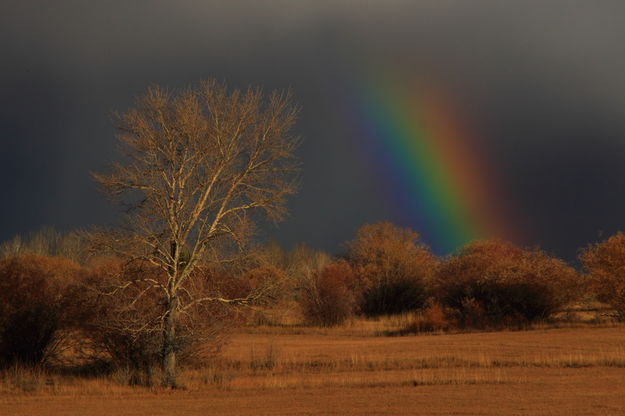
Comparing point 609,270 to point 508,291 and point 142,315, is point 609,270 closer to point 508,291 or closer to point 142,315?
point 508,291

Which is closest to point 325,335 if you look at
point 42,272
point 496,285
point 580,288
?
point 496,285

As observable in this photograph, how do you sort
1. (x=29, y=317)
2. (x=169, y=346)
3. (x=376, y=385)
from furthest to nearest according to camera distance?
(x=29, y=317) < (x=169, y=346) < (x=376, y=385)

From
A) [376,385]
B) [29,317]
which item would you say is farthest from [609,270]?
[29,317]

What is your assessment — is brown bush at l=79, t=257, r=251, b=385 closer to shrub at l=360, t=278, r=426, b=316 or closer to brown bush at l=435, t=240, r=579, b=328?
brown bush at l=435, t=240, r=579, b=328

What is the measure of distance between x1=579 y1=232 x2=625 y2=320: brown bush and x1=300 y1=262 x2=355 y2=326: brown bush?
17.8m

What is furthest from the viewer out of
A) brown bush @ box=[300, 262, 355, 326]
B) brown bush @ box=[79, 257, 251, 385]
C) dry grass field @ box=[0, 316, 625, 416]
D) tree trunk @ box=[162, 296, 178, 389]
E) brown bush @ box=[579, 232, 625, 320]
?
brown bush @ box=[300, 262, 355, 326]

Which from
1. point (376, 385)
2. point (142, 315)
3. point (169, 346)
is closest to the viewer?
point (376, 385)

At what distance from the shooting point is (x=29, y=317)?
86.2 ft

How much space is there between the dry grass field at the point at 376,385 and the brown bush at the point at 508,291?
11.9 meters

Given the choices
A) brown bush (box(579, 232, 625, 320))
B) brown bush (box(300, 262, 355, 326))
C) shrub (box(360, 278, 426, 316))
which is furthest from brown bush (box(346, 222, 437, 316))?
brown bush (box(579, 232, 625, 320))

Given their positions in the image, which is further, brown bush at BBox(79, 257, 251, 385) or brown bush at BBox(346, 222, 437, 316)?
brown bush at BBox(346, 222, 437, 316)

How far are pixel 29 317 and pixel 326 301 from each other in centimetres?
2833

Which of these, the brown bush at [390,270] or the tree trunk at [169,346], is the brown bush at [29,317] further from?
the brown bush at [390,270]

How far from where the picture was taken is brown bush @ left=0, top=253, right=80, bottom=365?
26094 millimetres
